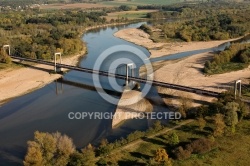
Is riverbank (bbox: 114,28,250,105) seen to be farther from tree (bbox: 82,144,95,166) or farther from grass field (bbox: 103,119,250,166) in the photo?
tree (bbox: 82,144,95,166)

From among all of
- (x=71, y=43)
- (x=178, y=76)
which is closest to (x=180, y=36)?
(x=71, y=43)

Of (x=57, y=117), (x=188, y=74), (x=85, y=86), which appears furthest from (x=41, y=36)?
(x=57, y=117)

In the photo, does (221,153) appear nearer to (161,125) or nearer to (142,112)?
(161,125)

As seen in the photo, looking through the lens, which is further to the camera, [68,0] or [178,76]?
[68,0]

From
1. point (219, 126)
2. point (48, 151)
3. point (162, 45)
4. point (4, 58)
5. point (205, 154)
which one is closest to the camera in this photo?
point (48, 151)

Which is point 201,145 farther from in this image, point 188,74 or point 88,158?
point 188,74
